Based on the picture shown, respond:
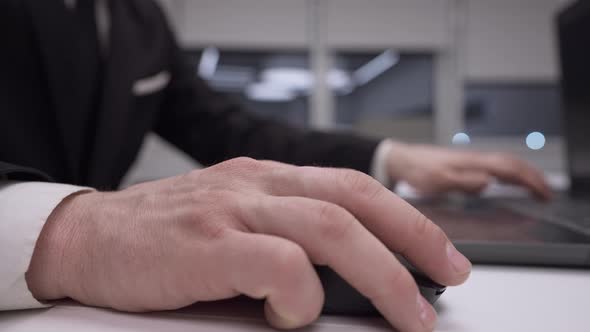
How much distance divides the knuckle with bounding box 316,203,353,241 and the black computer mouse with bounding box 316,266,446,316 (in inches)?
0.9

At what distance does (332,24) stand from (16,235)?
3.40m

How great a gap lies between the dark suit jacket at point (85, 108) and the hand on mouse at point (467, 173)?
132mm

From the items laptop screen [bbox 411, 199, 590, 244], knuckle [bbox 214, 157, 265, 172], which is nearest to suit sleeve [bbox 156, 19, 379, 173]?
laptop screen [bbox 411, 199, 590, 244]

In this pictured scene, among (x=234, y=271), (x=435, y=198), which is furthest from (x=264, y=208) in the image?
(x=435, y=198)

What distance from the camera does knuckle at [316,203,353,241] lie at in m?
0.25

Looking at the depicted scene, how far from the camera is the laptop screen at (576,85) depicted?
835 millimetres

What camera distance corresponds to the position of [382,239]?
0.91 ft

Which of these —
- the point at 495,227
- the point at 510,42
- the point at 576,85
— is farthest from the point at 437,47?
the point at 495,227

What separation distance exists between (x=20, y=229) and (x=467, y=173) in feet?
2.46

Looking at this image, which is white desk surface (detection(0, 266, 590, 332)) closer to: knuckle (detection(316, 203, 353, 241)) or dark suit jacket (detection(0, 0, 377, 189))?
knuckle (detection(316, 203, 353, 241))

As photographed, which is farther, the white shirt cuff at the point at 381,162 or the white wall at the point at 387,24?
the white wall at the point at 387,24

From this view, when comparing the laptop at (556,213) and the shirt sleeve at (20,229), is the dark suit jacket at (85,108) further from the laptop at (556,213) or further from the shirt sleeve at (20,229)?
the shirt sleeve at (20,229)

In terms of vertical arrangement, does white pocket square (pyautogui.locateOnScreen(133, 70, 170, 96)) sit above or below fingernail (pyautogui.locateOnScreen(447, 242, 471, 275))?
above

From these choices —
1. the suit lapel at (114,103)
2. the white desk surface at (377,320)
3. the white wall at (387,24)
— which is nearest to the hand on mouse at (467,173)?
the white desk surface at (377,320)
